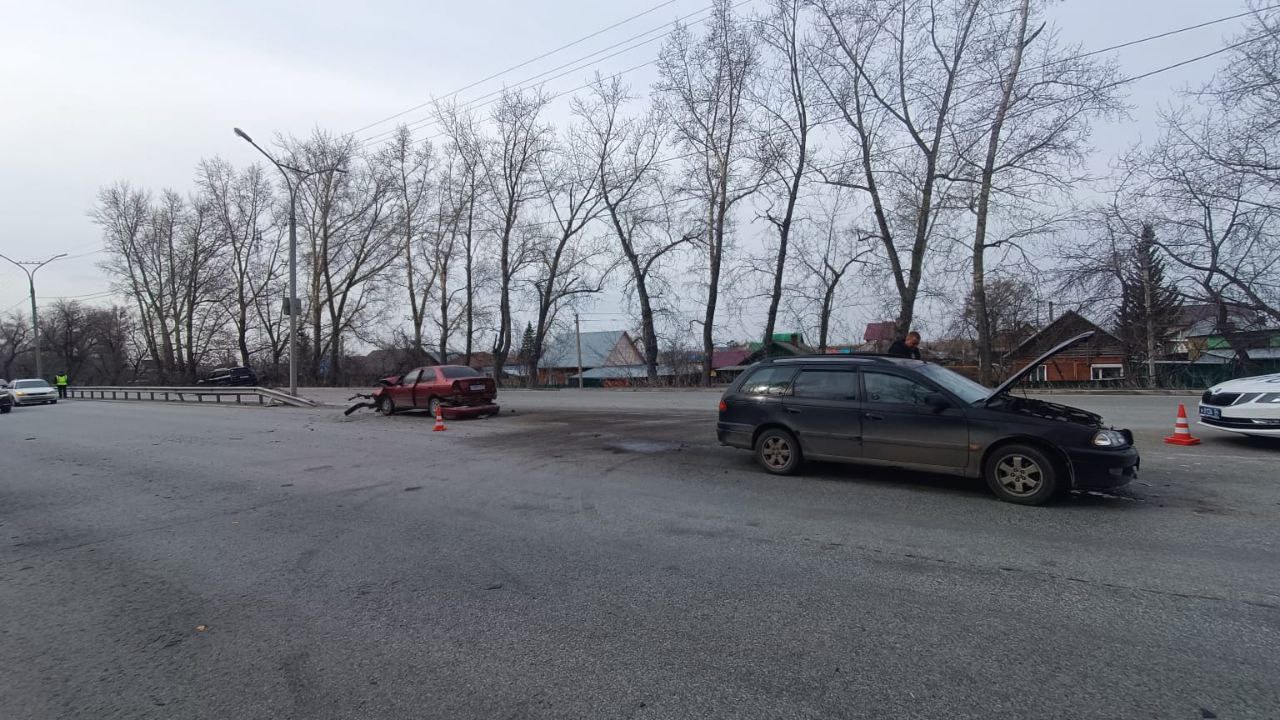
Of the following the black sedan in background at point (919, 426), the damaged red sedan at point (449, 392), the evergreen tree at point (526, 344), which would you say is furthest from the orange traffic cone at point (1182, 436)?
the evergreen tree at point (526, 344)

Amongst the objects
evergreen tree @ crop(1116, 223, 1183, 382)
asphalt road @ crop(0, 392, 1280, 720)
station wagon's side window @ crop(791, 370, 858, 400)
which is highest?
evergreen tree @ crop(1116, 223, 1183, 382)

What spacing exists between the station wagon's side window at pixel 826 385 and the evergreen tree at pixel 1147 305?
63.5 ft

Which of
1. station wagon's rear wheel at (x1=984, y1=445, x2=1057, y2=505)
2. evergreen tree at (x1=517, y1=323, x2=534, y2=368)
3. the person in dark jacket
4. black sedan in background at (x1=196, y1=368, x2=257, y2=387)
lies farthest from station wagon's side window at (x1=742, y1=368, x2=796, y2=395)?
black sedan in background at (x1=196, y1=368, x2=257, y2=387)

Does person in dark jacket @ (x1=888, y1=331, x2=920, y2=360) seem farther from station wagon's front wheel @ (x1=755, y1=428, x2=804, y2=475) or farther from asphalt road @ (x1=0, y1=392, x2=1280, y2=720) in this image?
station wagon's front wheel @ (x1=755, y1=428, x2=804, y2=475)

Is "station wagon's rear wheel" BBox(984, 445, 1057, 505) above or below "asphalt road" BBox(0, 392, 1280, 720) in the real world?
above

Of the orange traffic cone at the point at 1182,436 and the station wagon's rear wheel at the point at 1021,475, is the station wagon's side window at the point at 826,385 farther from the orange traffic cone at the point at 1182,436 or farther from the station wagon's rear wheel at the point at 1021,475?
the orange traffic cone at the point at 1182,436

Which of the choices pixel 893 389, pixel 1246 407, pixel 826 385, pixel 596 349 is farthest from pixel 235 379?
pixel 1246 407

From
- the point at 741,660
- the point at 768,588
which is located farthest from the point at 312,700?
the point at 768,588

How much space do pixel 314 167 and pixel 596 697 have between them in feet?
154

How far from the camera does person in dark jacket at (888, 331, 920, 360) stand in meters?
9.27

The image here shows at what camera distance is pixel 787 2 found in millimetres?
26266

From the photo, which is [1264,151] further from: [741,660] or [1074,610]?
[741,660]

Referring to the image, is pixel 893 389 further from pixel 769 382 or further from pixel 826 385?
pixel 769 382

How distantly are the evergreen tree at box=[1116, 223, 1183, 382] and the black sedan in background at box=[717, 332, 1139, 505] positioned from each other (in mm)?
18995
